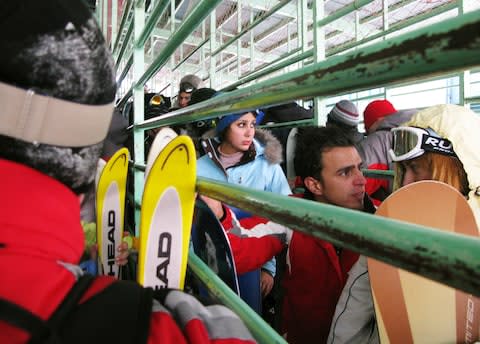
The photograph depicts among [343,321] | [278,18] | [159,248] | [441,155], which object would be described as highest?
[278,18]

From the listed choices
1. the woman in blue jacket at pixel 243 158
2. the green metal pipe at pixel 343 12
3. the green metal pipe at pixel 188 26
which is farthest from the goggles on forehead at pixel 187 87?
the green metal pipe at pixel 188 26

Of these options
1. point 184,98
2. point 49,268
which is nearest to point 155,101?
point 184,98

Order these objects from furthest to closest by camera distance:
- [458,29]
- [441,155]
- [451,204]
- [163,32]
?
[163,32] < [441,155] < [451,204] < [458,29]

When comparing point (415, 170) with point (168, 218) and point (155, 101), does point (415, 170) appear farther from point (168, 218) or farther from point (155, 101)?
point (155, 101)

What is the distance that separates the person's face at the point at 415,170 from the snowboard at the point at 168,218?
78cm

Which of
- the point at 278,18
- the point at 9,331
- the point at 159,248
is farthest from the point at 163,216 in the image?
the point at 278,18

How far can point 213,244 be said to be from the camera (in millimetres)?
1015

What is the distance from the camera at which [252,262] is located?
115 centimetres

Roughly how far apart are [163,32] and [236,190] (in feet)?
19.7

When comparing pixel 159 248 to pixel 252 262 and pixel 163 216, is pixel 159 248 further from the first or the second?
pixel 252 262

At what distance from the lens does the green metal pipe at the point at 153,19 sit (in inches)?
40.4

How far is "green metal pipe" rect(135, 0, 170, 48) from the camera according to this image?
1026mm

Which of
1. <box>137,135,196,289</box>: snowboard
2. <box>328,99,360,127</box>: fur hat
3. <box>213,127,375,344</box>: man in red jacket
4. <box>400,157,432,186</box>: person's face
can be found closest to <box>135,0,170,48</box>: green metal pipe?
<box>137,135,196,289</box>: snowboard

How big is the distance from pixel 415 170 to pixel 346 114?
4.23 ft
